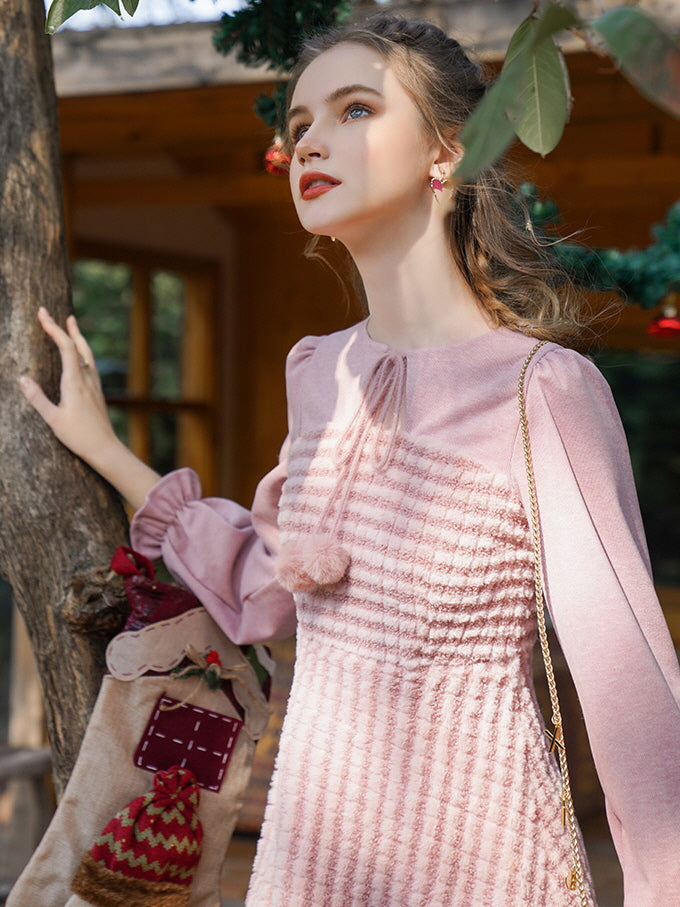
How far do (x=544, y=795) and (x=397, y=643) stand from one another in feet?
0.76

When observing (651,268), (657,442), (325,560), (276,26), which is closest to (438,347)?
(325,560)

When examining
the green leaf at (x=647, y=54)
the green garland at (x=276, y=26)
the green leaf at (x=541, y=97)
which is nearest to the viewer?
the green leaf at (x=647, y=54)

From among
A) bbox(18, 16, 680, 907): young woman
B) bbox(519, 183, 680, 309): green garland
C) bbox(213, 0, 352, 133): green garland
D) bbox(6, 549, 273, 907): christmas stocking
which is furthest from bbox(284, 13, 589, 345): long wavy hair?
bbox(519, 183, 680, 309): green garland

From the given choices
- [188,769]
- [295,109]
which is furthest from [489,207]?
[188,769]

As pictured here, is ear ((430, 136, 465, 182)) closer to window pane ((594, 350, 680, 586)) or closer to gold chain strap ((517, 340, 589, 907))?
gold chain strap ((517, 340, 589, 907))

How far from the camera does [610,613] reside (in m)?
1.11

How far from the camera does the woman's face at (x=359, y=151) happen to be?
126 centimetres

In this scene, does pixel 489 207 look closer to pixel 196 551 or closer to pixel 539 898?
pixel 196 551

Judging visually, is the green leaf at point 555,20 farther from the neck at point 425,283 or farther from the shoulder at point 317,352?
the shoulder at point 317,352

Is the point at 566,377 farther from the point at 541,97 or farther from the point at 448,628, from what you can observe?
the point at 541,97

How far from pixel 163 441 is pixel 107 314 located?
2.65 feet

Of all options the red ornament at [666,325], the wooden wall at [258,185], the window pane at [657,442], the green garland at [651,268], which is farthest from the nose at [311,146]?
the window pane at [657,442]

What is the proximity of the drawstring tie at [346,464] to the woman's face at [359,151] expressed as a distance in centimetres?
17

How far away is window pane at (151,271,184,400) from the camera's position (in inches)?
244
